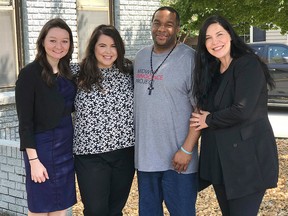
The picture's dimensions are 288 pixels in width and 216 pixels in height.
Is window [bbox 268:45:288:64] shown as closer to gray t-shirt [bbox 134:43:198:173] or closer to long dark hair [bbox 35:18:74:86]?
gray t-shirt [bbox 134:43:198:173]

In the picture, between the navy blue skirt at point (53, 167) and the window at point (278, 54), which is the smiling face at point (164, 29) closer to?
the navy blue skirt at point (53, 167)

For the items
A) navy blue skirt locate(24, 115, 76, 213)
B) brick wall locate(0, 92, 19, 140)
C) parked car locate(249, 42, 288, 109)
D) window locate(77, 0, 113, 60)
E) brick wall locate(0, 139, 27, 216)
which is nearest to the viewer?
navy blue skirt locate(24, 115, 76, 213)

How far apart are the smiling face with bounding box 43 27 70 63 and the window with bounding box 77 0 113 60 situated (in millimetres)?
3783

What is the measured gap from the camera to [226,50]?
291cm

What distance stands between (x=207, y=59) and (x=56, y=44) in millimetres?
1035

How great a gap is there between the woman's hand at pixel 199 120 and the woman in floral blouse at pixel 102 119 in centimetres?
50

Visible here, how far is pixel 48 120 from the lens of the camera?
318cm

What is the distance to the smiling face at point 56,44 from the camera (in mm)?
3213

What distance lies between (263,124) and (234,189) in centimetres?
44

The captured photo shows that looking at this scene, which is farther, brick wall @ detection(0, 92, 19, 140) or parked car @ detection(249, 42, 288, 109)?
parked car @ detection(249, 42, 288, 109)

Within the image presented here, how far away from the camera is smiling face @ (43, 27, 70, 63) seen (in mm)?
3213

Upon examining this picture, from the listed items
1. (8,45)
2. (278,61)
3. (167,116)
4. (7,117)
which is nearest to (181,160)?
(167,116)

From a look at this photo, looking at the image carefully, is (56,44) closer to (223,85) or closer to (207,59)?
(207,59)

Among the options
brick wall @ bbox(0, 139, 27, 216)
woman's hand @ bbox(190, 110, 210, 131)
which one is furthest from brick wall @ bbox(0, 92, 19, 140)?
woman's hand @ bbox(190, 110, 210, 131)
